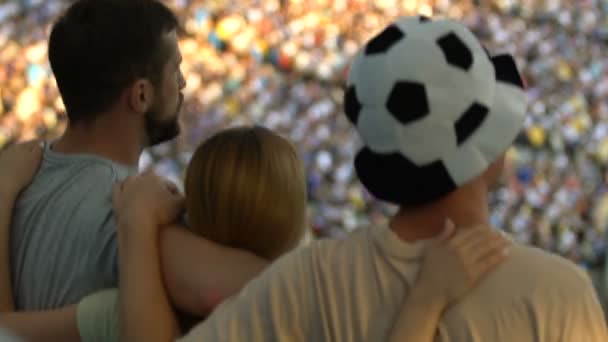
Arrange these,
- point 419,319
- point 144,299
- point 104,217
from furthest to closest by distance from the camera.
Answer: point 104,217 → point 144,299 → point 419,319

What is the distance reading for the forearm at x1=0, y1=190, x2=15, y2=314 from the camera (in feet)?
3.13

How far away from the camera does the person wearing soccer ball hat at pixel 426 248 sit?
2.03 ft

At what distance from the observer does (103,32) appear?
101 cm

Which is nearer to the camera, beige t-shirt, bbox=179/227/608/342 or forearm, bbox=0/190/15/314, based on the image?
beige t-shirt, bbox=179/227/608/342

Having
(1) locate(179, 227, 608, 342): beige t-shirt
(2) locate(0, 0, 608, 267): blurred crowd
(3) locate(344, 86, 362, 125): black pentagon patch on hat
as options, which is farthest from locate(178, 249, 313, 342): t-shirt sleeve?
(2) locate(0, 0, 608, 267): blurred crowd

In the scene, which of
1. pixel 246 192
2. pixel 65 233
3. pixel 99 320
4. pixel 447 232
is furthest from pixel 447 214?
pixel 65 233

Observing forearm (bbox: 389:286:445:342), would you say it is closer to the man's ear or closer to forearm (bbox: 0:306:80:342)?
forearm (bbox: 0:306:80:342)

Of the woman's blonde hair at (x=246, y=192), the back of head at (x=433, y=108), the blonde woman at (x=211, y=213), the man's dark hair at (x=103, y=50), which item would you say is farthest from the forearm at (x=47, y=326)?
the back of head at (x=433, y=108)

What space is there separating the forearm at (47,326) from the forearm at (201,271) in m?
0.10

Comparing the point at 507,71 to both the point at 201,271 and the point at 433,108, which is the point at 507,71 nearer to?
the point at 433,108

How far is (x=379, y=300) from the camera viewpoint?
2.14ft

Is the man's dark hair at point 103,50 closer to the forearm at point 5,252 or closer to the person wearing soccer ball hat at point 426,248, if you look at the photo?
the forearm at point 5,252

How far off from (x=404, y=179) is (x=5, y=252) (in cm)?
48

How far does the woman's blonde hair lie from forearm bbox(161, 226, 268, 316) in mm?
15
